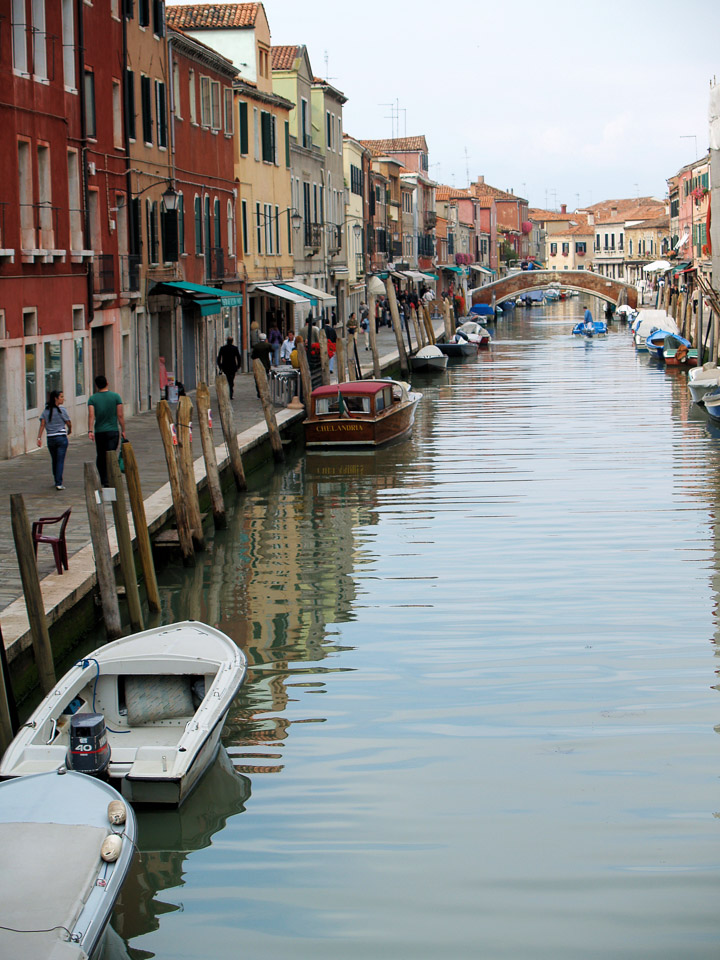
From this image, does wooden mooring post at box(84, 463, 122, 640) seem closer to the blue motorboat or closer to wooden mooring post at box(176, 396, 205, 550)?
wooden mooring post at box(176, 396, 205, 550)

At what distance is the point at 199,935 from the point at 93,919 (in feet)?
3.47

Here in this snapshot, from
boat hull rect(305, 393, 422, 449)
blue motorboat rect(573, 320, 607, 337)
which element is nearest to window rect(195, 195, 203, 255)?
boat hull rect(305, 393, 422, 449)

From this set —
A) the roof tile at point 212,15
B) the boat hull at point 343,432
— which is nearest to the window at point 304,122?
the roof tile at point 212,15

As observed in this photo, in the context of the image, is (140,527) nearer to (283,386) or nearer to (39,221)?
(39,221)

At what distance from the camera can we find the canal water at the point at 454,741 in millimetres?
7508

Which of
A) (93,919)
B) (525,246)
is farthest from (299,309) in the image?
(525,246)

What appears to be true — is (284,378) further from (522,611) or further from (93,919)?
(93,919)

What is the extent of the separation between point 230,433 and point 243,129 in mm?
20523

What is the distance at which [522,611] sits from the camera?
13.8m

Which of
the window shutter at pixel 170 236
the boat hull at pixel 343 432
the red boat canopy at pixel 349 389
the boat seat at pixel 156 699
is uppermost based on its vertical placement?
the window shutter at pixel 170 236

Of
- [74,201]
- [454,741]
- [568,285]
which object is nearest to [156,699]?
[454,741]

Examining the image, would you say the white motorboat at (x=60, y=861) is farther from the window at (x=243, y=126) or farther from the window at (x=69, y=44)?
the window at (x=243, y=126)

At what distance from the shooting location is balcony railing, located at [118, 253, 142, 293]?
26781mm

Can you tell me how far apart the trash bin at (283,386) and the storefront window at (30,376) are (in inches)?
359
